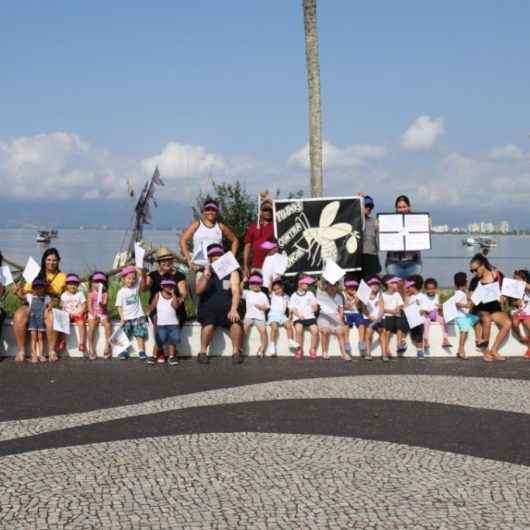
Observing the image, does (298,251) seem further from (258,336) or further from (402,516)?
(402,516)

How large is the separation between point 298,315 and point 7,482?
254 inches

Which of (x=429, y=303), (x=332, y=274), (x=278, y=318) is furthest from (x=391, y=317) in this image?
(x=278, y=318)

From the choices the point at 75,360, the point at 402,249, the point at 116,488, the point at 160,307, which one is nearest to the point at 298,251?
the point at 402,249

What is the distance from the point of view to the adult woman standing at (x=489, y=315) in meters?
11.6

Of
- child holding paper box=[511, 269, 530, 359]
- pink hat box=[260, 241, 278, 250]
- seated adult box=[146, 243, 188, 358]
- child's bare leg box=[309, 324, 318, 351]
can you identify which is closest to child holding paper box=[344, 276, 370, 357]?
child's bare leg box=[309, 324, 318, 351]

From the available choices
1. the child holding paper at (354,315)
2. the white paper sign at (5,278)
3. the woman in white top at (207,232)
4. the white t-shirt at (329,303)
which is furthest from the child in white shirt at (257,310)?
the white paper sign at (5,278)

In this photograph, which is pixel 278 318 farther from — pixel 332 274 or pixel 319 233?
pixel 319 233

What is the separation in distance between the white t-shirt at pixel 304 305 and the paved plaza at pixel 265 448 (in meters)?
1.17

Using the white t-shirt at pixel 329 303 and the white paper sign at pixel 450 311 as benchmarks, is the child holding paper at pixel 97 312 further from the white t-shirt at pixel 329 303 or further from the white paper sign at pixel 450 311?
the white paper sign at pixel 450 311

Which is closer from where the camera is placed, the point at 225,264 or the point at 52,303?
the point at 225,264

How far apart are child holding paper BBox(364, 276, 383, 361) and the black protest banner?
1878mm

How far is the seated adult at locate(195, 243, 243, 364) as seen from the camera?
1138 cm

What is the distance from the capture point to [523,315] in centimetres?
1165

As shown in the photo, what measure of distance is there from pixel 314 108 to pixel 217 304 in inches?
254
